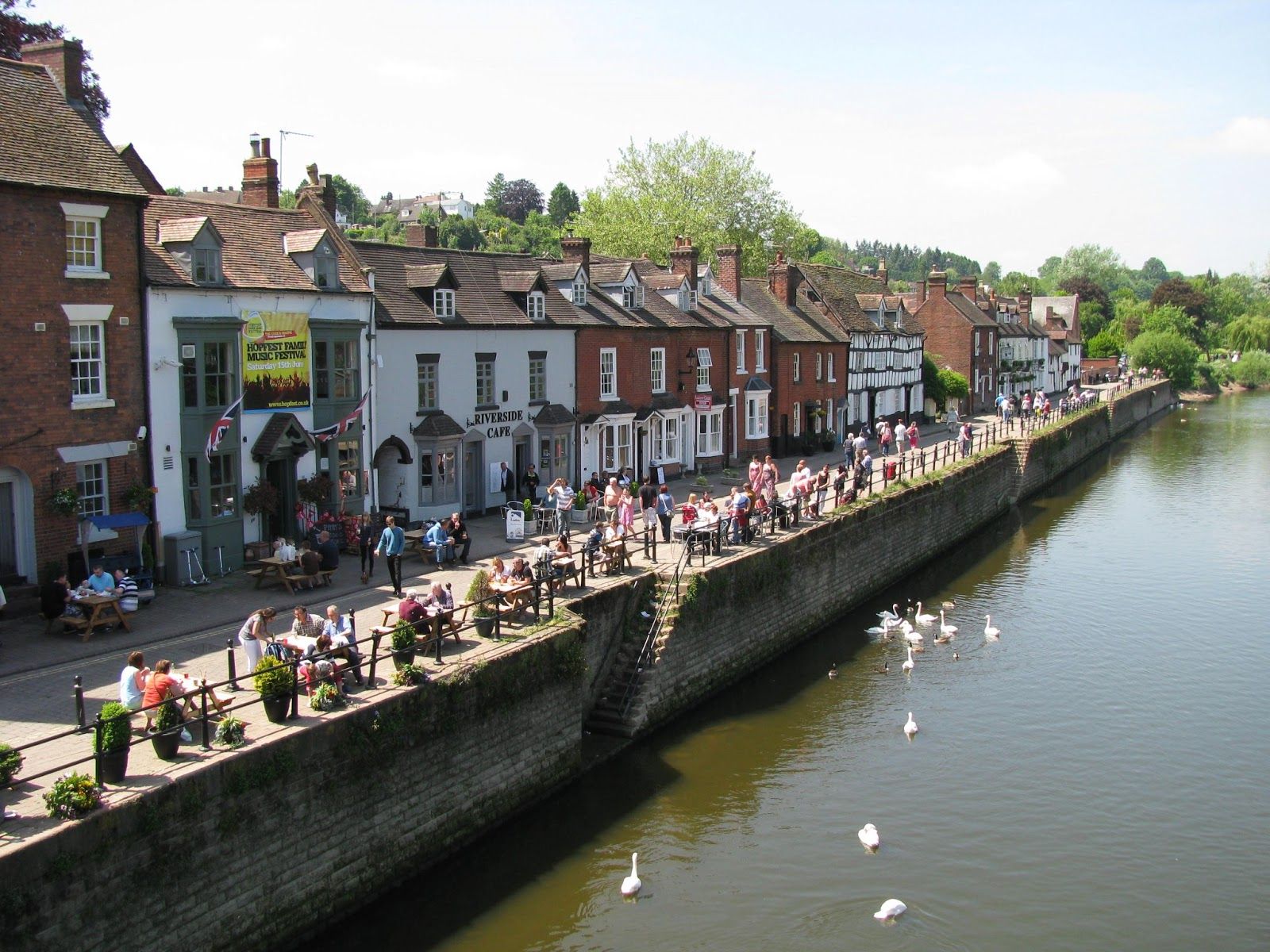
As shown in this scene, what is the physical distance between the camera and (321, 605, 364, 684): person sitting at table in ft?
50.3

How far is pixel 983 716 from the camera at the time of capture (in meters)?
23.0

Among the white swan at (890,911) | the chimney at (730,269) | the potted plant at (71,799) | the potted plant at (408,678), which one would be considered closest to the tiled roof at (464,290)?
the chimney at (730,269)

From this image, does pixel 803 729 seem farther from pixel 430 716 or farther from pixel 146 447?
pixel 146 447

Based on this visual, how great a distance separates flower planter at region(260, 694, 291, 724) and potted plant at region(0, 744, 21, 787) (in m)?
2.87

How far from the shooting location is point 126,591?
19.8 m

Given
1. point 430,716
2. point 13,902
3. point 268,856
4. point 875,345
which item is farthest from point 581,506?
point 875,345

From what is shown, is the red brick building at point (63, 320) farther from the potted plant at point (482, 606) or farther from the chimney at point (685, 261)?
the chimney at point (685, 261)

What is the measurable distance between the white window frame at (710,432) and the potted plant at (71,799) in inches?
1245

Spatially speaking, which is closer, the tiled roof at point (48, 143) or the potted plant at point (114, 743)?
the potted plant at point (114, 743)

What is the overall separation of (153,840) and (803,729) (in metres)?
13.2

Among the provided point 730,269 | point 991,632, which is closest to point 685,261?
point 730,269

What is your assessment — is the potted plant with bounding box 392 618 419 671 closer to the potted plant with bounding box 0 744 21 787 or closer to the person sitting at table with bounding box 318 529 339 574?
the potted plant with bounding box 0 744 21 787

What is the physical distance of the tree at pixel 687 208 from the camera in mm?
67625

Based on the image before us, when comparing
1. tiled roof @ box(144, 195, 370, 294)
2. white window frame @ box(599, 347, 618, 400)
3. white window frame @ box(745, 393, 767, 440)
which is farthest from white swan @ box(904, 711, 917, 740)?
white window frame @ box(745, 393, 767, 440)
